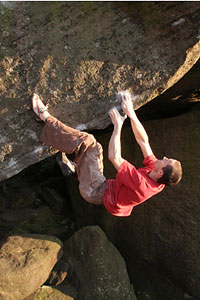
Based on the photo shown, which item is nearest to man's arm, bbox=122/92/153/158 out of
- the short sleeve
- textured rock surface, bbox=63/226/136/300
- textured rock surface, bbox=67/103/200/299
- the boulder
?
the short sleeve

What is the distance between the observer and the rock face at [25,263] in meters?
4.04

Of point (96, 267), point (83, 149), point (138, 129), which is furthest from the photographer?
point (96, 267)

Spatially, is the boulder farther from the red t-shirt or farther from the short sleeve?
the short sleeve

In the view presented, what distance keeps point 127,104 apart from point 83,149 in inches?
27.7

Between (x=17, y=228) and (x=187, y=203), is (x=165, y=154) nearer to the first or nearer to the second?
(x=187, y=203)

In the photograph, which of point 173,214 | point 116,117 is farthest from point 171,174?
point 173,214

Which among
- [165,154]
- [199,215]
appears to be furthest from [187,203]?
[165,154]

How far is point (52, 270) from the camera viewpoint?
4594 mm

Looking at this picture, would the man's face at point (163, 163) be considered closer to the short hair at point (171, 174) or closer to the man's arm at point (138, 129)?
the short hair at point (171, 174)

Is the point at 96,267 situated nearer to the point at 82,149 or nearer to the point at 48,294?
the point at 48,294

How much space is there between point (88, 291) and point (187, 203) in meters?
2.02

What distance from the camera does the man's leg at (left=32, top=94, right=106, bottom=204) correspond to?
10.9ft

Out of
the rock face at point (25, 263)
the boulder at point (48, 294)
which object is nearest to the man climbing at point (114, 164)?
the rock face at point (25, 263)

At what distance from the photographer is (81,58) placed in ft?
11.2
